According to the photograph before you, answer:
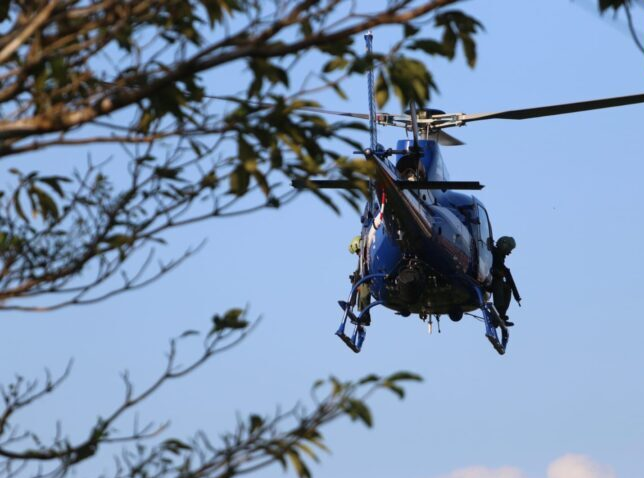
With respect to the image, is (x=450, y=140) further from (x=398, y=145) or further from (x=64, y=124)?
(x=64, y=124)

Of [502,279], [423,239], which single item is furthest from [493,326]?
[423,239]

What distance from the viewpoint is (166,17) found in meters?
9.28

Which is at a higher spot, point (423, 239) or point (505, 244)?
point (505, 244)

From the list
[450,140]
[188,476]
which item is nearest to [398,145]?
[450,140]

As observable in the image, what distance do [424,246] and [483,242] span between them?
96.4 inches

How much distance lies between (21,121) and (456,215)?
744 inches

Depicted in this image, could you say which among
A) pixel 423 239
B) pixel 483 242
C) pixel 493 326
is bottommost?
pixel 493 326

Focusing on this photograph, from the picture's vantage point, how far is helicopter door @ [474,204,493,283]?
2591cm

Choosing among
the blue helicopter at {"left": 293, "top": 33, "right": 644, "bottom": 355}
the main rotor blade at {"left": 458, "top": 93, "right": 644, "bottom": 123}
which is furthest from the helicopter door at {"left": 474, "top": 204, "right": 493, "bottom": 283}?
the main rotor blade at {"left": 458, "top": 93, "right": 644, "bottom": 123}

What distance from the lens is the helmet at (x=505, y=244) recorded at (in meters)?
27.2

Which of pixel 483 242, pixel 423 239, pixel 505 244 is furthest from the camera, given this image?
pixel 505 244

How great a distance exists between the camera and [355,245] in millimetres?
27391

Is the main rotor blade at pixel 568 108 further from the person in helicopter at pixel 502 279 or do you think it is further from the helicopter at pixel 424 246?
the person in helicopter at pixel 502 279

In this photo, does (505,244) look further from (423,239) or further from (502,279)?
(423,239)
